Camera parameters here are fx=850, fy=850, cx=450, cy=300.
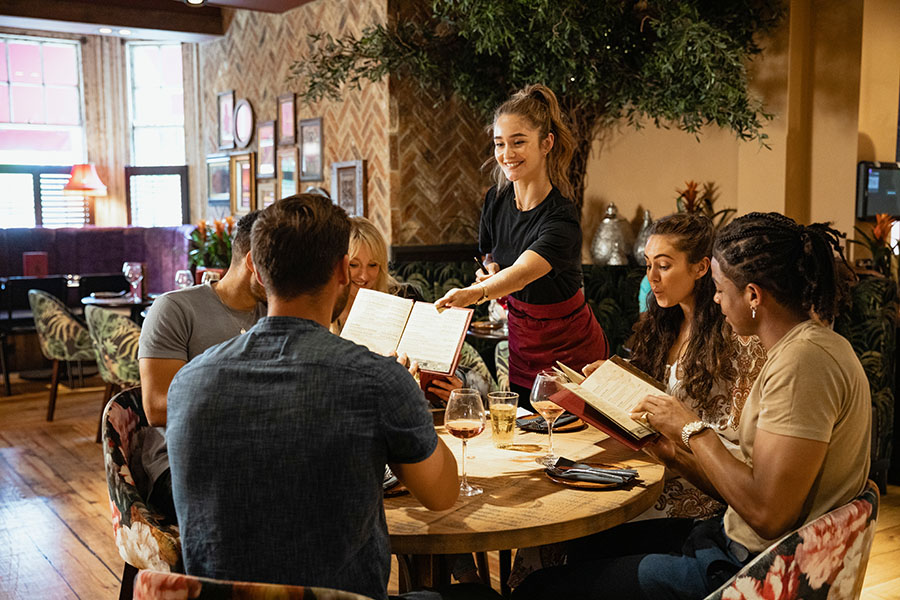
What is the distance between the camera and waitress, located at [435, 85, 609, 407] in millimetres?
2934

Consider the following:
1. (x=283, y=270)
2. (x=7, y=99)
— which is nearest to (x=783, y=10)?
(x=283, y=270)

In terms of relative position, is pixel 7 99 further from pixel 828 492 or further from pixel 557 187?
pixel 828 492

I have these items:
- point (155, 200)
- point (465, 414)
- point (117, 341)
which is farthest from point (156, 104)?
point (465, 414)

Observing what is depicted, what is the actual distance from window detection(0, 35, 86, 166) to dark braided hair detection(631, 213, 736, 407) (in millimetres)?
8436

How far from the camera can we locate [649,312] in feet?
8.81

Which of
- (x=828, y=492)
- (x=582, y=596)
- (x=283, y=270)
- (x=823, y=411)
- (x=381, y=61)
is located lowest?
(x=582, y=596)

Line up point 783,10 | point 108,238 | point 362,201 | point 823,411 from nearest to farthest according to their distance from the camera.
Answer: point 823,411 < point 783,10 < point 362,201 < point 108,238

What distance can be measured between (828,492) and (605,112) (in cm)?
461

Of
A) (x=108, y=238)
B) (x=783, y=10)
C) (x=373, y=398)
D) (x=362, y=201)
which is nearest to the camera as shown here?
(x=373, y=398)

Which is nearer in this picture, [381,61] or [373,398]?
[373,398]

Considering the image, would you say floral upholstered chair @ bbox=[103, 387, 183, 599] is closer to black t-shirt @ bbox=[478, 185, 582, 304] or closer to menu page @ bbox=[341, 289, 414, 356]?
menu page @ bbox=[341, 289, 414, 356]

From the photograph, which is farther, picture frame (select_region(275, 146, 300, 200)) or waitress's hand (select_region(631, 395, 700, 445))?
picture frame (select_region(275, 146, 300, 200))

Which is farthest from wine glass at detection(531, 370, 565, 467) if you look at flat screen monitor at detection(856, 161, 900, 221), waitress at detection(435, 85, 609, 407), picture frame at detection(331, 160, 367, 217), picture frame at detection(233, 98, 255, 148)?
picture frame at detection(233, 98, 255, 148)

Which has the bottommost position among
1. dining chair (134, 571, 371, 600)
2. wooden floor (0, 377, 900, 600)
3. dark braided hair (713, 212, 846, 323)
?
wooden floor (0, 377, 900, 600)
